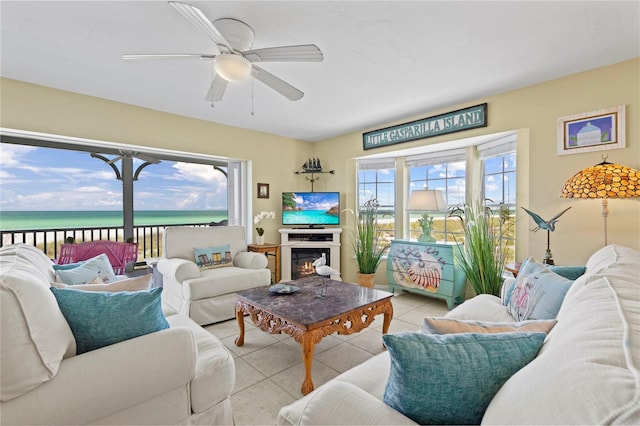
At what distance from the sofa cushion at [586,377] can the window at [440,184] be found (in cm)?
320

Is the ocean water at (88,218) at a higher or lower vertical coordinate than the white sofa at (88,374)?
higher

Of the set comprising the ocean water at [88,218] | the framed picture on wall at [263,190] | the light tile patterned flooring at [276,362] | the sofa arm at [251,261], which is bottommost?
the light tile patterned flooring at [276,362]

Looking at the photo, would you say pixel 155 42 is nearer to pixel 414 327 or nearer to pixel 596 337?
pixel 596 337

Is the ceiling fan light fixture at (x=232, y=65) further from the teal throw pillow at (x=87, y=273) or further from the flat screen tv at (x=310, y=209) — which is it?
the flat screen tv at (x=310, y=209)

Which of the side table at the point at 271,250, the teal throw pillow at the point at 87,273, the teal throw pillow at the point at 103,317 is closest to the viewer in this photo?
the teal throw pillow at the point at 103,317

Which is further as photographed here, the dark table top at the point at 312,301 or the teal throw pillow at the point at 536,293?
the dark table top at the point at 312,301

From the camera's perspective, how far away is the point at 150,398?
117cm

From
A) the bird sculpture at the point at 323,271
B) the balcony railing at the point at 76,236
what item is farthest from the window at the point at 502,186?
the balcony railing at the point at 76,236

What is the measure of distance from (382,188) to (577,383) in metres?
4.18

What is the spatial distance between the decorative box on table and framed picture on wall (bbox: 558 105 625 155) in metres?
1.49

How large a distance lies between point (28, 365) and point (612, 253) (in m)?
2.51

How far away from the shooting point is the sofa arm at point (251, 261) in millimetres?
3475

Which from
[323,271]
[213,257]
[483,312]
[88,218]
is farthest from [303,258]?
[88,218]

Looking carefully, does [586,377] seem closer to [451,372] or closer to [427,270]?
[451,372]
